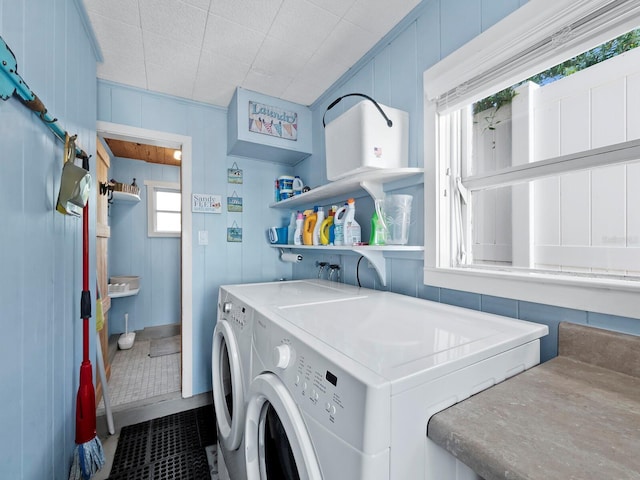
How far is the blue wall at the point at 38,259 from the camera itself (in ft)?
→ 2.68

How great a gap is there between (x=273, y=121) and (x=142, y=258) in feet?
8.75

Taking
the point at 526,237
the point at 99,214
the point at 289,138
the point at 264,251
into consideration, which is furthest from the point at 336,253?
the point at 99,214

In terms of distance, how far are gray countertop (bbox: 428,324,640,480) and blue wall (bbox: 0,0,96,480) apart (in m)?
1.17

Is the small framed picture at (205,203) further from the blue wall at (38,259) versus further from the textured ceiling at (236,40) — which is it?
the blue wall at (38,259)

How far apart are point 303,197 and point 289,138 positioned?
0.58 meters

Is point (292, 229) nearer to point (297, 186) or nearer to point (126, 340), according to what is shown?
point (297, 186)

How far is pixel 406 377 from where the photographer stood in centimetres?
57

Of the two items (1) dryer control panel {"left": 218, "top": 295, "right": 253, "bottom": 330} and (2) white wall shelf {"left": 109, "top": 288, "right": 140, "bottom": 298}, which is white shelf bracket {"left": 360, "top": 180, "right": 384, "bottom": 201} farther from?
(2) white wall shelf {"left": 109, "top": 288, "right": 140, "bottom": 298}

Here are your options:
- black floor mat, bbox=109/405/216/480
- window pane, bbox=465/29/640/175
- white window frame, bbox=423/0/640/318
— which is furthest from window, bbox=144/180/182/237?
window pane, bbox=465/29/640/175

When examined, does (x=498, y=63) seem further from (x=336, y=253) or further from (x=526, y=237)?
(x=336, y=253)

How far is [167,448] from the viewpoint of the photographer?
179cm

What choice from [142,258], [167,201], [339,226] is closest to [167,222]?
[167,201]

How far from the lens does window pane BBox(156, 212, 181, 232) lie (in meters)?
3.84

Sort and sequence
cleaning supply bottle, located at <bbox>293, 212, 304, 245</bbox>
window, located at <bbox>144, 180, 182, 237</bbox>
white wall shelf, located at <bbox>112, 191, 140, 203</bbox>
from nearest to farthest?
cleaning supply bottle, located at <bbox>293, 212, 304, 245</bbox> < white wall shelf, located at <bbox>112, 191, 140, 203</bbox> < window, located at <bbox>144, 180, 182, 237</bbox>
